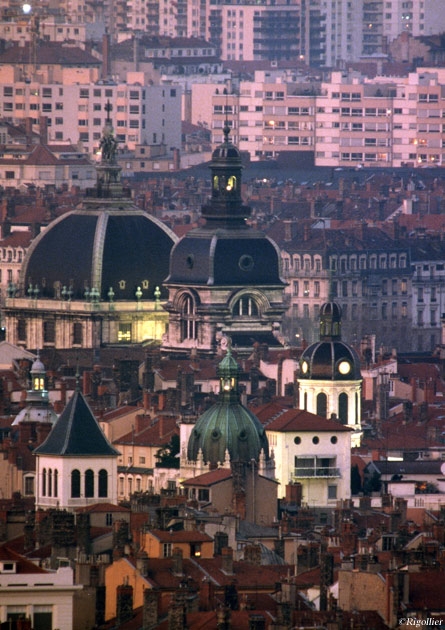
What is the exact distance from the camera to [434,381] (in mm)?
165875

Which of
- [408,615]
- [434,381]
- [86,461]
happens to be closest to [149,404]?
[434,381]

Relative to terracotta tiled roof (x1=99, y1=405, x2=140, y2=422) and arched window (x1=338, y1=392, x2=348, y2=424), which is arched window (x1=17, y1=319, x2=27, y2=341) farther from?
arched window (x1=338, y1=392, x2=348, y2=424)

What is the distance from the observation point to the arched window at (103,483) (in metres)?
116

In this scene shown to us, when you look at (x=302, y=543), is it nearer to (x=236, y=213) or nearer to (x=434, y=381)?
(x=434, y=381)

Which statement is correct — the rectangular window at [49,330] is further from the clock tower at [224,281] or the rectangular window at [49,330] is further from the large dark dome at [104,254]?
the clock tower at [224,281]

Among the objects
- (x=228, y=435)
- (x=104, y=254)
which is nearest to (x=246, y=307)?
(x=104, y=254)

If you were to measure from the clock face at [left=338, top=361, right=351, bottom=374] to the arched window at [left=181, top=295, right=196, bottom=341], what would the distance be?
38792 mm

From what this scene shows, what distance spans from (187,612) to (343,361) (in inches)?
2184

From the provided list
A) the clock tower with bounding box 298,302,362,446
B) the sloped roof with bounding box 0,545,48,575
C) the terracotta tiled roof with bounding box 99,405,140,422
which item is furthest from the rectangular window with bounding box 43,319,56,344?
the sloped roof with bounding box 0,545,48,575

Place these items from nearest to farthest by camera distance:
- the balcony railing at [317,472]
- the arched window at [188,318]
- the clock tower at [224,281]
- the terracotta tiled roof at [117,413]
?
1. the balcony railing at [317,472]
2. the terracotta tiled roof at [117,413]
3. the clock tower at [224,281]
4. the arched window at [188,318]

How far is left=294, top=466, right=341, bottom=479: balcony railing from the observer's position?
128m

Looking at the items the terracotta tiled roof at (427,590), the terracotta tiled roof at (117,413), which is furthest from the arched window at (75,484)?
the terracotta tiled roof at (427,590)

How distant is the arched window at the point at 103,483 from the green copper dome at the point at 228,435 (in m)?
5.19

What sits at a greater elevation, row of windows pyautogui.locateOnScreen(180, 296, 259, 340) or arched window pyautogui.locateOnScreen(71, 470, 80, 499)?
arched window pyautogui.locateOnScreen(71, 470, 80, 499)
